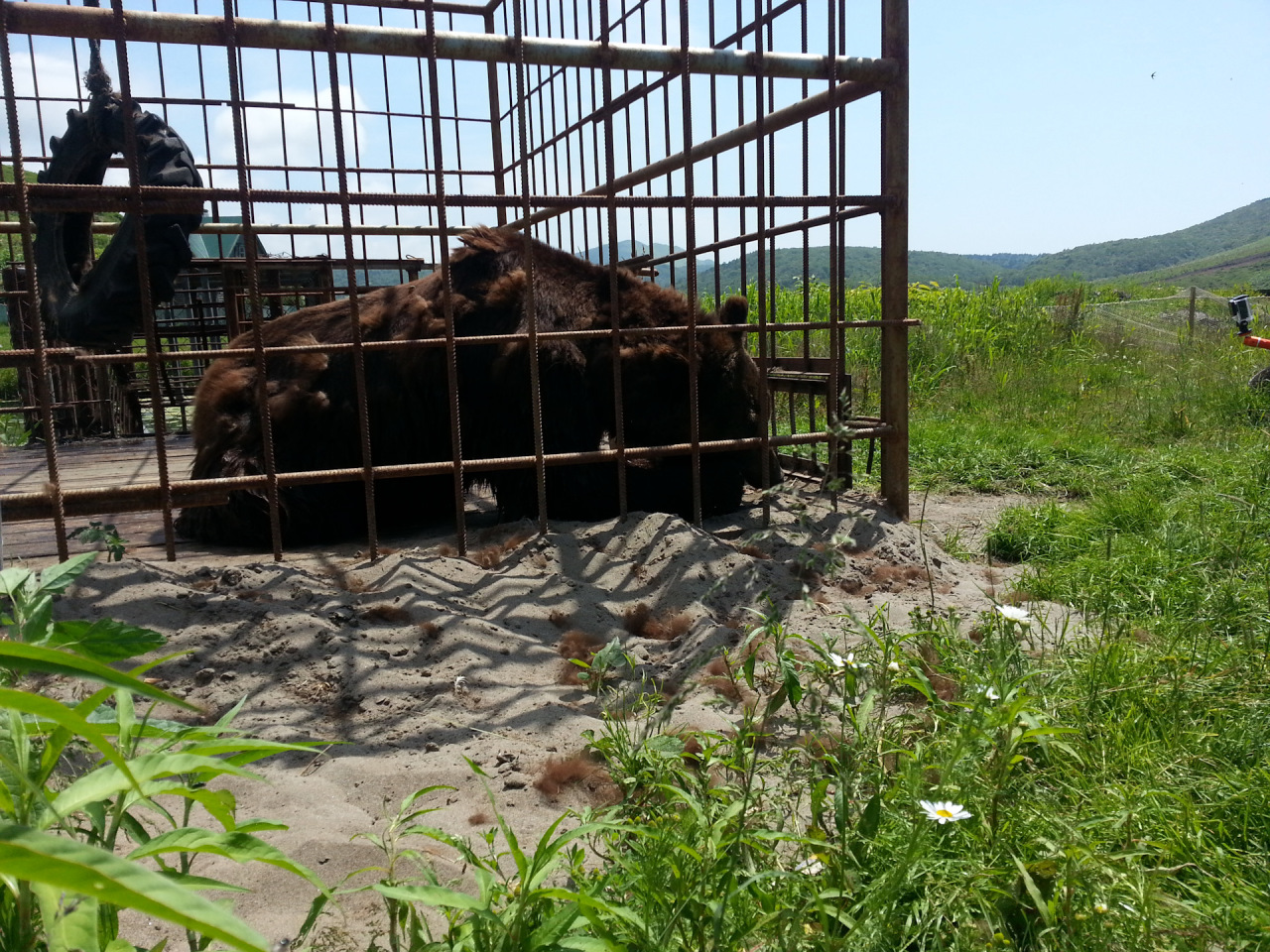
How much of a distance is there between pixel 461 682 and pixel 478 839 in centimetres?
81

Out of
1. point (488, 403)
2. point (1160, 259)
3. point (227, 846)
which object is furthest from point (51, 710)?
point (1160, 259)

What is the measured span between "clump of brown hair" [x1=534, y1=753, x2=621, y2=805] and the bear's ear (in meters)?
3.20

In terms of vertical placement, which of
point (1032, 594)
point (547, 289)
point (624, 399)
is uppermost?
point (547, 289)

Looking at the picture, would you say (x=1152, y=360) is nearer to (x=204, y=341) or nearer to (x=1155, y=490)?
(x=1155, y=490)

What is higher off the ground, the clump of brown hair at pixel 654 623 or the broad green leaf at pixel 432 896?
the broad green leaf at pixel 432 896

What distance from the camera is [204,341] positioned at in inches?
365

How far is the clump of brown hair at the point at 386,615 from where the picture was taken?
302cm

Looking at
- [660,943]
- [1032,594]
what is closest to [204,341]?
[1032,594]

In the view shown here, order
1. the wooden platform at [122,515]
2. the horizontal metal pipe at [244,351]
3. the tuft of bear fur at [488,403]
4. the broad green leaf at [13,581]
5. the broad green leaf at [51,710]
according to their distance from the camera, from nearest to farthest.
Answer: the broad green leaf at [51,710] < the broad green leaf at [13,581] < the horizontal metal pipe at [244,351] < the wooden platform at [122,515] < the tuft of bear fur at [488,403]

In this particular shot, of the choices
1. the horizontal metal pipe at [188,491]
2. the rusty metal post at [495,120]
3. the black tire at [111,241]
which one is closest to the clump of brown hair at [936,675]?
the horizontal metal pipe at [188,491]

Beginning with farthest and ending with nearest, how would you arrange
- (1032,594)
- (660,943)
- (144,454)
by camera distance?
(144,454) < (1032,594) < (660,943)

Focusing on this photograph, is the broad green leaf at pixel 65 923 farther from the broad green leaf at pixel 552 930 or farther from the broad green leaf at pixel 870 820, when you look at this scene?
the broad green leaf at pixel 870 820

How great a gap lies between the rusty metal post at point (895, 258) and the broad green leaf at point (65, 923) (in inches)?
170

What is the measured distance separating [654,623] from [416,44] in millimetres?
2680
